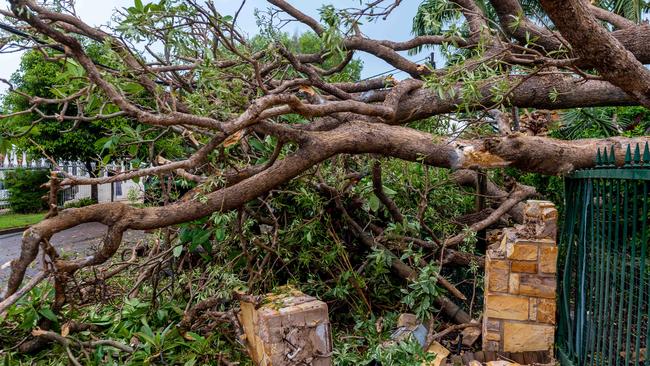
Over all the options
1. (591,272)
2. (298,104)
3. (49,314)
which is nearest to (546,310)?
(591,272)

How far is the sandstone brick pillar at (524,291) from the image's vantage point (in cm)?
348

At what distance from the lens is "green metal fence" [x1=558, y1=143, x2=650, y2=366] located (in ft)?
7.66

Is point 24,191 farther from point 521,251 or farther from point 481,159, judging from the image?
point 521,251

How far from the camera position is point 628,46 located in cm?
436

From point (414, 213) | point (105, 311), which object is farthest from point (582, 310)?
point (105, 311)

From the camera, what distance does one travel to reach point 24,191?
1805 centimetres

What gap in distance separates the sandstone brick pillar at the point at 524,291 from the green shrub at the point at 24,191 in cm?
1900

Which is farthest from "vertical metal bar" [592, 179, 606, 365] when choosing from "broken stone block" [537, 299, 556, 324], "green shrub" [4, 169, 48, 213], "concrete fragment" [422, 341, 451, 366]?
"green shrub" [4, 169, 48, 213]

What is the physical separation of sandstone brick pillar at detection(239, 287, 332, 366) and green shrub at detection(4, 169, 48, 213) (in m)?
18.0

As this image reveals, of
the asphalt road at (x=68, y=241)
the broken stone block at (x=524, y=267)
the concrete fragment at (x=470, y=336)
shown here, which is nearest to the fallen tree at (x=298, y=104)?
the concrete fragment at (x=470, y=336)

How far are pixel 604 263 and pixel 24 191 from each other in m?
20.7

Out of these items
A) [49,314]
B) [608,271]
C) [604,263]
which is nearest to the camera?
[608,271]

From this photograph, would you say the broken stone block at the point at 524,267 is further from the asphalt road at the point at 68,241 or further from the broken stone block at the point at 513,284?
the asphalt road at the point at 68,241

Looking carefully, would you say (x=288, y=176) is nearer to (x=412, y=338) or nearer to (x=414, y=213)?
(x=412, y=338)
